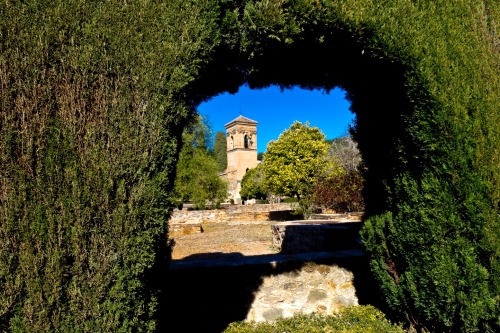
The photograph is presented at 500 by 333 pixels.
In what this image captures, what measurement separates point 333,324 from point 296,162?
1915 centimetres

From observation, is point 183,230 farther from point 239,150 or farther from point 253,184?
point 239,150

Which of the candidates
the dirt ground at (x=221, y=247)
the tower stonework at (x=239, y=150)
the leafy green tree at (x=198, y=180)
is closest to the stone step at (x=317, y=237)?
the dirt ground at (x=221, y=247)

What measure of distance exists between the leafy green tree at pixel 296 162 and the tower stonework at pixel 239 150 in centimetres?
1676

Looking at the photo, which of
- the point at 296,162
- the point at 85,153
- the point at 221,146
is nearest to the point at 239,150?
the point at 296,162

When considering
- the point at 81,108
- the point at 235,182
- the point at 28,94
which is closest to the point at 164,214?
the point at 81,108

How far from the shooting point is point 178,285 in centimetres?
400

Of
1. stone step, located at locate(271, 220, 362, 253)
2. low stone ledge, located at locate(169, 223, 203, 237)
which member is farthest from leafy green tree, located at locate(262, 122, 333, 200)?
stone step, located at locate(271, 220, 362, 253)

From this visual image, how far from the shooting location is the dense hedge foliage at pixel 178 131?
6.89 ft

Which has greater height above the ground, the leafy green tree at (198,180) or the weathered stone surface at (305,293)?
the leafy green tree at (198,180)

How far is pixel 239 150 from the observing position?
41.6m

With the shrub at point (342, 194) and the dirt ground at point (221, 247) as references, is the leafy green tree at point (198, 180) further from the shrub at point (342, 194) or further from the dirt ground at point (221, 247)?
the dirt ground at point (221, 247)

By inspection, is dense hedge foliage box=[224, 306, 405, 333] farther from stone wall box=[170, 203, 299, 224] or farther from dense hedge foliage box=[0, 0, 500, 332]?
stone wall box=[170, 203, 299, 224]

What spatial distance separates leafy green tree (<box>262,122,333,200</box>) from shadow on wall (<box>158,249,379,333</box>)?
1736cm

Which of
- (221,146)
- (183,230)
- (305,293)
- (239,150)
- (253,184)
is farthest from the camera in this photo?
(221,146)
